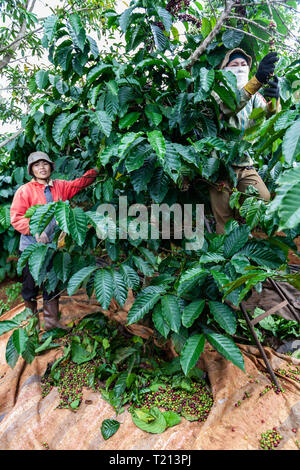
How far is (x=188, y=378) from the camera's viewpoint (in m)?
1.68

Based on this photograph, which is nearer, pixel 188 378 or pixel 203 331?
pixel 203 331

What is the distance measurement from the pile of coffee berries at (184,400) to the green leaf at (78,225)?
103cm

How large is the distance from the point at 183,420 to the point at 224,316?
0.64m

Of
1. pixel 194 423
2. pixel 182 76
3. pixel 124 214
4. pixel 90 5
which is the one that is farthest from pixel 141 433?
pixel 90 5

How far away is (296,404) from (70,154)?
2138 mm

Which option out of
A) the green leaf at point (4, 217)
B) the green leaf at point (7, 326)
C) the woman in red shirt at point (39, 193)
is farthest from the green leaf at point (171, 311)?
the green leaf at point (4, 217)

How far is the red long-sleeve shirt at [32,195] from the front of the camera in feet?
6.98

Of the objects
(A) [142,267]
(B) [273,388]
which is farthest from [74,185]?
(B) [273,388]

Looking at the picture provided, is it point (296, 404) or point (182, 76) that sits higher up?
point (182, 76)

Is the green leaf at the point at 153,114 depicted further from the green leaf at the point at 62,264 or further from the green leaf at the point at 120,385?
the green leaf at the point at 120,385

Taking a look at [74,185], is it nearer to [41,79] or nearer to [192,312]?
[41,79]

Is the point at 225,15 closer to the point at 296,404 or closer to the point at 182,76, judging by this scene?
the point at 182,76

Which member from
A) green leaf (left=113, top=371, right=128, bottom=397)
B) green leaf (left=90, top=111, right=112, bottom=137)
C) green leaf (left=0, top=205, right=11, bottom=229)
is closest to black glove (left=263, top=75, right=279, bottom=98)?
green leaf (left=90, top=111, right=112, bottom=137)

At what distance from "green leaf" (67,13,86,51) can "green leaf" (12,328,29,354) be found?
54.3 inches
